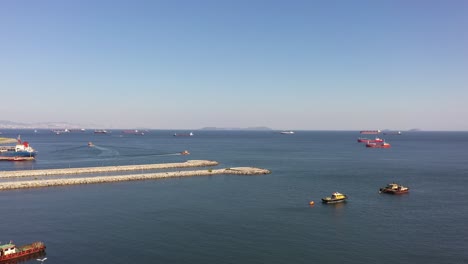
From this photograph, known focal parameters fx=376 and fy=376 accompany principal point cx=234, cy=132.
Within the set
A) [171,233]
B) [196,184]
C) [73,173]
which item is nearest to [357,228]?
[171,233]

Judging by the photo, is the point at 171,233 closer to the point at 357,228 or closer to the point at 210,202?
the point at 210,202

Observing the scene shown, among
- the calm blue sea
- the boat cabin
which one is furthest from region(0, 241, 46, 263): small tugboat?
the calm blue sea

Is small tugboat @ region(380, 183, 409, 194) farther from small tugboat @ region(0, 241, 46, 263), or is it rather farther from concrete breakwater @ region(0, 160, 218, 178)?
small tugboat @ region(0, 241, 46, 263)

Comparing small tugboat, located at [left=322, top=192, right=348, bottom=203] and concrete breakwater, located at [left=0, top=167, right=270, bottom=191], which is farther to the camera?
concrete breakwater, located at [left=0, top=167, right=270, bottom=191]

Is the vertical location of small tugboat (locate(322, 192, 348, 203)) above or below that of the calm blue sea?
above

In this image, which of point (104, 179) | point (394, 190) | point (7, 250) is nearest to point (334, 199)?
point (394, 190)

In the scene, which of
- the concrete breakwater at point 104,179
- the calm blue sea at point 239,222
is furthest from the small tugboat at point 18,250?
the concrete breakwater at point 104,179

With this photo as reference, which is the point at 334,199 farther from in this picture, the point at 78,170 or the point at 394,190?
the point at 78,170

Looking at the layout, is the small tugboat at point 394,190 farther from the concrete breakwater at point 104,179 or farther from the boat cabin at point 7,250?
the boat cabin at point 7,250
